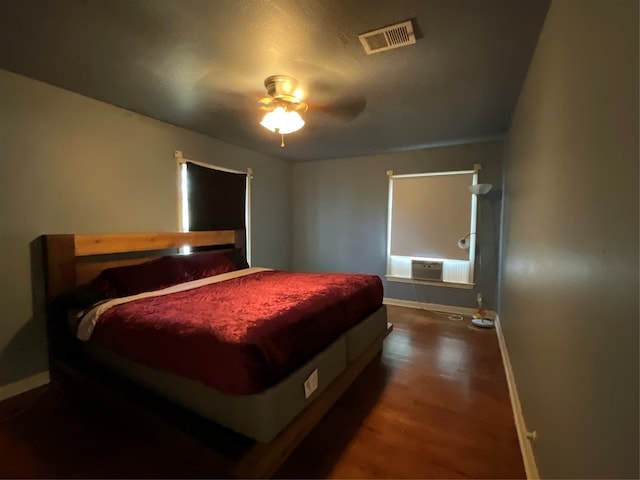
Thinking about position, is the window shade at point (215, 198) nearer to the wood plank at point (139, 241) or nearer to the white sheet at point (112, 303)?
the wood plank at point (139, 241)

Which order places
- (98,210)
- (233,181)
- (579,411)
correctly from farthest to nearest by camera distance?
(233,181) < (98,210) < (579,411)

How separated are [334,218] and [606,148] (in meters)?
4.39

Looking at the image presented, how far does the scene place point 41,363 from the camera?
8.20ft

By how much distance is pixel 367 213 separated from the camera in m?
4.92

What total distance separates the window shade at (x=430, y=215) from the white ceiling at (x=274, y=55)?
1182 mm

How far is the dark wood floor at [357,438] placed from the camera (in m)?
1.62

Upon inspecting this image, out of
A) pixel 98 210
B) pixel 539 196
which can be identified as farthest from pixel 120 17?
pixel 539 196

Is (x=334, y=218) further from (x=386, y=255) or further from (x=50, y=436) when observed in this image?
(x=50, y=436)

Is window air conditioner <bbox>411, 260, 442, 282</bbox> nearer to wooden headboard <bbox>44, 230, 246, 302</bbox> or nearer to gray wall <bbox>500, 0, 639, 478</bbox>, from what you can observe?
gray wall <bbox>500, 0, 639, 478</bbox>

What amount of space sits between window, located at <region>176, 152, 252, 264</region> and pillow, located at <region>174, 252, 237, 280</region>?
0.34m

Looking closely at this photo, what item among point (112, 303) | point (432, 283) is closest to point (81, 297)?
point (112, 303)

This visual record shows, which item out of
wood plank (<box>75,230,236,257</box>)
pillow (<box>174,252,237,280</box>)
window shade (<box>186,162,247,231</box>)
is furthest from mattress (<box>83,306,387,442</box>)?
window shade (<box>186,162,247,231</box>)

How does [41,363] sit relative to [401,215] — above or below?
below

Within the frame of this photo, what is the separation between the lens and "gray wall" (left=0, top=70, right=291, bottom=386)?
7.54ft
